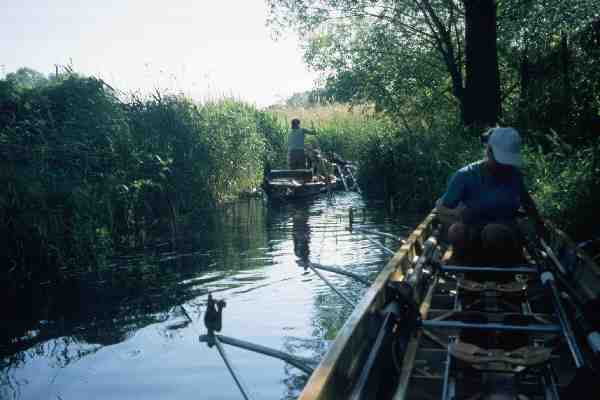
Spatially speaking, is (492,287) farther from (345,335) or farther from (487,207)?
(345,335)

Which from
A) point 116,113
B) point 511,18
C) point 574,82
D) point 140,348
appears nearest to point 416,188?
point 574,82

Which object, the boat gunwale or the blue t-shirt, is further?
the blue t-shirt

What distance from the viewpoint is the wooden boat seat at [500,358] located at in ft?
11.3

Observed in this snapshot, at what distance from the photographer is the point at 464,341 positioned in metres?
4.38

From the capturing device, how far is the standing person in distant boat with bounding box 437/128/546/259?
5.67 meters

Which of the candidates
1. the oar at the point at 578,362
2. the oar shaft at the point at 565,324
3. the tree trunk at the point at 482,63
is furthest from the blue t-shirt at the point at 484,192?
the tree trunk at the point at 482,63

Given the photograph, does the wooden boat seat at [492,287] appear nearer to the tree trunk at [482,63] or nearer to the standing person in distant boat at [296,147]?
the tree trunk at [482,63]

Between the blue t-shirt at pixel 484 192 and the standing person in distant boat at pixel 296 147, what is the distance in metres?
14.1

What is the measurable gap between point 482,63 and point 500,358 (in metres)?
12.2

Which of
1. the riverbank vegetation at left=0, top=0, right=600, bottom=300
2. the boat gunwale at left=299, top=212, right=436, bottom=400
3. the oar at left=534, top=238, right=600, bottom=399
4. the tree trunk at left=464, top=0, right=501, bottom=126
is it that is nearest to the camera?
the boat gunwale at left=299, top=212, right=436, bottom=400

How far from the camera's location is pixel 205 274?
1055cm

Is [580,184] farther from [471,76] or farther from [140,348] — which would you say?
[471,76]

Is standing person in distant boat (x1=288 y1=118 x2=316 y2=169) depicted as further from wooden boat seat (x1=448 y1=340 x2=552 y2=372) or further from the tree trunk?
wooden boat seat (x1=448 y1=340 x2=552 y2=372)

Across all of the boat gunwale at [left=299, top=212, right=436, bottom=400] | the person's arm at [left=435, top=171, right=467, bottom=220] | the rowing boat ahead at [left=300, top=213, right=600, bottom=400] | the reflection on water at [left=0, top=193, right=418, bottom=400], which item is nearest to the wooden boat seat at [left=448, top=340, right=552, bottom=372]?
the rowing boat ahead at [left=300, top=213, right=600, bottom=400]
